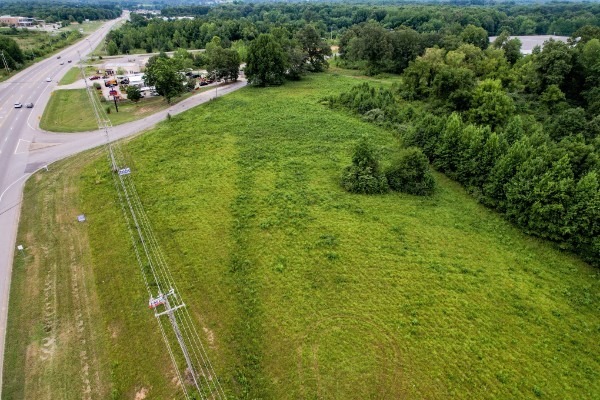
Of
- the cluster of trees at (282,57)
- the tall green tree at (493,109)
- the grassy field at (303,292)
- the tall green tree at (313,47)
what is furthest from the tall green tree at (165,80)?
the tall green tree at (493,109)

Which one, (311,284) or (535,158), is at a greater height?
(535,158)

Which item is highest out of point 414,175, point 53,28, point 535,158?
point 535,158

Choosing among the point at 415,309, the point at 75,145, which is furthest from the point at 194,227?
the point at 75,145

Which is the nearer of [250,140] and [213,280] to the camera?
[213,280]

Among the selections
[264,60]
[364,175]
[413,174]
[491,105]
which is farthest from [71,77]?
[491,105]

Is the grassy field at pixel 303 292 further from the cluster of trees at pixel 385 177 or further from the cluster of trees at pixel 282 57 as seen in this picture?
the cluster of trees at pixel 282 57

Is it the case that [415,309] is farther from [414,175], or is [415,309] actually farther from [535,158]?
[535,158]

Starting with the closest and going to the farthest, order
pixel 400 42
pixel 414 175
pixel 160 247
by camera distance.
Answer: pixel 160 247, pixel 414 175, pixel 400 42
